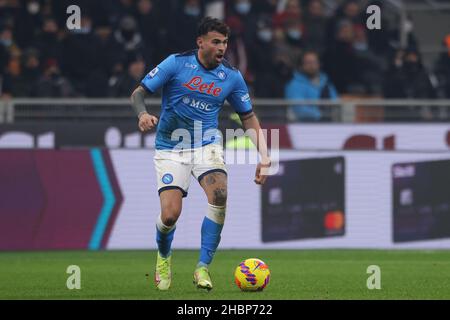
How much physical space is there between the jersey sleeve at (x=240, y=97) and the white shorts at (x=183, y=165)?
0.48 metres

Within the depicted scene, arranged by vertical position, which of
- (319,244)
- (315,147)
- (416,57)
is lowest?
(319,244)

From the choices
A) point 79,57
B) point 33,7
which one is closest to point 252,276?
point 79,57

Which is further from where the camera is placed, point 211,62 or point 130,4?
point 130,4

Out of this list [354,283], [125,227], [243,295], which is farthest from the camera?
[125,227]

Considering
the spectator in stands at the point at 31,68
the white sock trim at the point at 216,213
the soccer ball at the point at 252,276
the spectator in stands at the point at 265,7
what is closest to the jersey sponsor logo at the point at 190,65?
the white sock trim at the point at 216,213

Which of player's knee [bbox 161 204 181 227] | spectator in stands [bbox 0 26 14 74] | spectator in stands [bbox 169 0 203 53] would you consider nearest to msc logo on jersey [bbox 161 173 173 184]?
player's knee [bbox 161 204 181 227]

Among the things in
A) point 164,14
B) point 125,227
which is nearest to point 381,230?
point 125,227

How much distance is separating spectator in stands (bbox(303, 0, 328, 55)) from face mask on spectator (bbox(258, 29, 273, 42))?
837mm

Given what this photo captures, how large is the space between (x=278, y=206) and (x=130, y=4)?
4992 millimetres

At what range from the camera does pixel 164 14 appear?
2009 centimetres

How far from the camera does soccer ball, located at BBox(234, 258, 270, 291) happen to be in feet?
35.1

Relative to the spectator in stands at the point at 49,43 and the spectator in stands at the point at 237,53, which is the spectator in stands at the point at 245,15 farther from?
the spectator in stands at the point at 49,43

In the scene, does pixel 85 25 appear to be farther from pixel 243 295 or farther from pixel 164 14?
pixel 243 295

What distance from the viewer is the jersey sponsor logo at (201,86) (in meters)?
11.0
